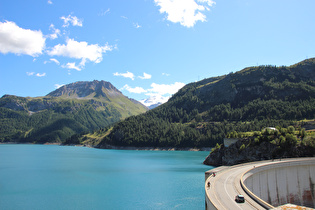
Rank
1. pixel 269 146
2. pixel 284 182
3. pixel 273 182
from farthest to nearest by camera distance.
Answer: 1. pixel 269 146
2. pixel 284 182
3. pixel 273 182

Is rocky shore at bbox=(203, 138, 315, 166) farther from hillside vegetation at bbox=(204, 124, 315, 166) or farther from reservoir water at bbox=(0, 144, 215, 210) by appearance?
reservoir water at bbox=(0, 144, 215, 210)

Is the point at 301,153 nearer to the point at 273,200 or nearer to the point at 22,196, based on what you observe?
the point at 273,200

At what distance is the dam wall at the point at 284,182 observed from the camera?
50000 mm

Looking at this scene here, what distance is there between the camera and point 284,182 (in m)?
54.8

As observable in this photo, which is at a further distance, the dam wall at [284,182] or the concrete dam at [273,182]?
the dam wall at [284,182]

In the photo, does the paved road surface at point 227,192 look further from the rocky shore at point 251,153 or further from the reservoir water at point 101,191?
the rocky shore at point 251,153

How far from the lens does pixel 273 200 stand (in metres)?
50.9

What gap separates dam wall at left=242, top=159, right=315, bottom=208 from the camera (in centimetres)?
5000

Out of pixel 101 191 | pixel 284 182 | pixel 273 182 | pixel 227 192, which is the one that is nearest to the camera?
pixel 227 192

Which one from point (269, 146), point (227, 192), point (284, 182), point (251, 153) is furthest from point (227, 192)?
point (251, 153)

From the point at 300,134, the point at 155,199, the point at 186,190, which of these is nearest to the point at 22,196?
the point at 155,199

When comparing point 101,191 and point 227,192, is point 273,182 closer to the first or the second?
point 227,192

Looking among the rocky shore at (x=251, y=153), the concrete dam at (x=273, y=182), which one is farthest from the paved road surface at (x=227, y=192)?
the rocky shore at (x=251, y=153)

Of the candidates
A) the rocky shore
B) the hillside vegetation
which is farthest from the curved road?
the hillside vegetation
